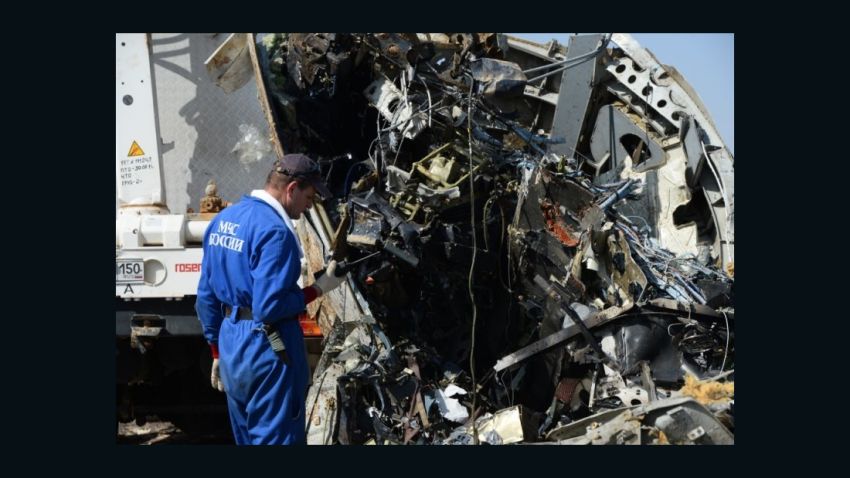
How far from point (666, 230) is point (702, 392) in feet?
6.08

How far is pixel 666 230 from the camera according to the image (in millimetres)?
6320

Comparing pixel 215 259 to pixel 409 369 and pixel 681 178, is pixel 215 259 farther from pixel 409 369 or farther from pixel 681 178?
pixel 681 178

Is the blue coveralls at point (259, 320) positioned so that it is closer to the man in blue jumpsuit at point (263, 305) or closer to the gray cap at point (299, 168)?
the man in blue jumpsuit at point (263, 305)

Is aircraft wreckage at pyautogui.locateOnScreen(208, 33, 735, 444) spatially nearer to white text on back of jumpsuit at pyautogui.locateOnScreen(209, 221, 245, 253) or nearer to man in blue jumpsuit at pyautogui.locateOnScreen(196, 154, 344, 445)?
man in blue jumpsuit at pyautogui.locateOnScreen(196, 154, 344, 445)

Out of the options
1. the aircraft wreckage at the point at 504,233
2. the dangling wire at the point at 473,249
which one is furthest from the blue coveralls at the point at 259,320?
the dangling wire at the point at 473,249

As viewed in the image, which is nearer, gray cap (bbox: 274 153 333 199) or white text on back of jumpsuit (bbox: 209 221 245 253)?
white text on back of jumpsuit (bbox: 209 221 245 253)

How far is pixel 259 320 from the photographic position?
398 cm

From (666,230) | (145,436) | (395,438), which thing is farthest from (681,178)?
(145,436)

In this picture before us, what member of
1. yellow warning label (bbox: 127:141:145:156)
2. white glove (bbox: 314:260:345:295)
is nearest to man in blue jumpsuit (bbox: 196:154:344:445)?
white glove (bbox: 314:260:345:295)

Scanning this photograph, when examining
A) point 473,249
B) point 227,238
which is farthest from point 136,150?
point 227,238

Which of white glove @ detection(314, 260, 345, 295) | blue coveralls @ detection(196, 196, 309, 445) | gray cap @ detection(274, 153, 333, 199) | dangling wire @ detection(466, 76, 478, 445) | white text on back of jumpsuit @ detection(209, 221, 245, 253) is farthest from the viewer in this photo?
dangling wire @ detection(466, 76, 478, 445)

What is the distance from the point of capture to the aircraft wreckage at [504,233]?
5160 millimetres

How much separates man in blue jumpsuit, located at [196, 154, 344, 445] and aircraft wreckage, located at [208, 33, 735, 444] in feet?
3.46

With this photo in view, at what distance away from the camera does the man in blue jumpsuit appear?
13.1 ft
